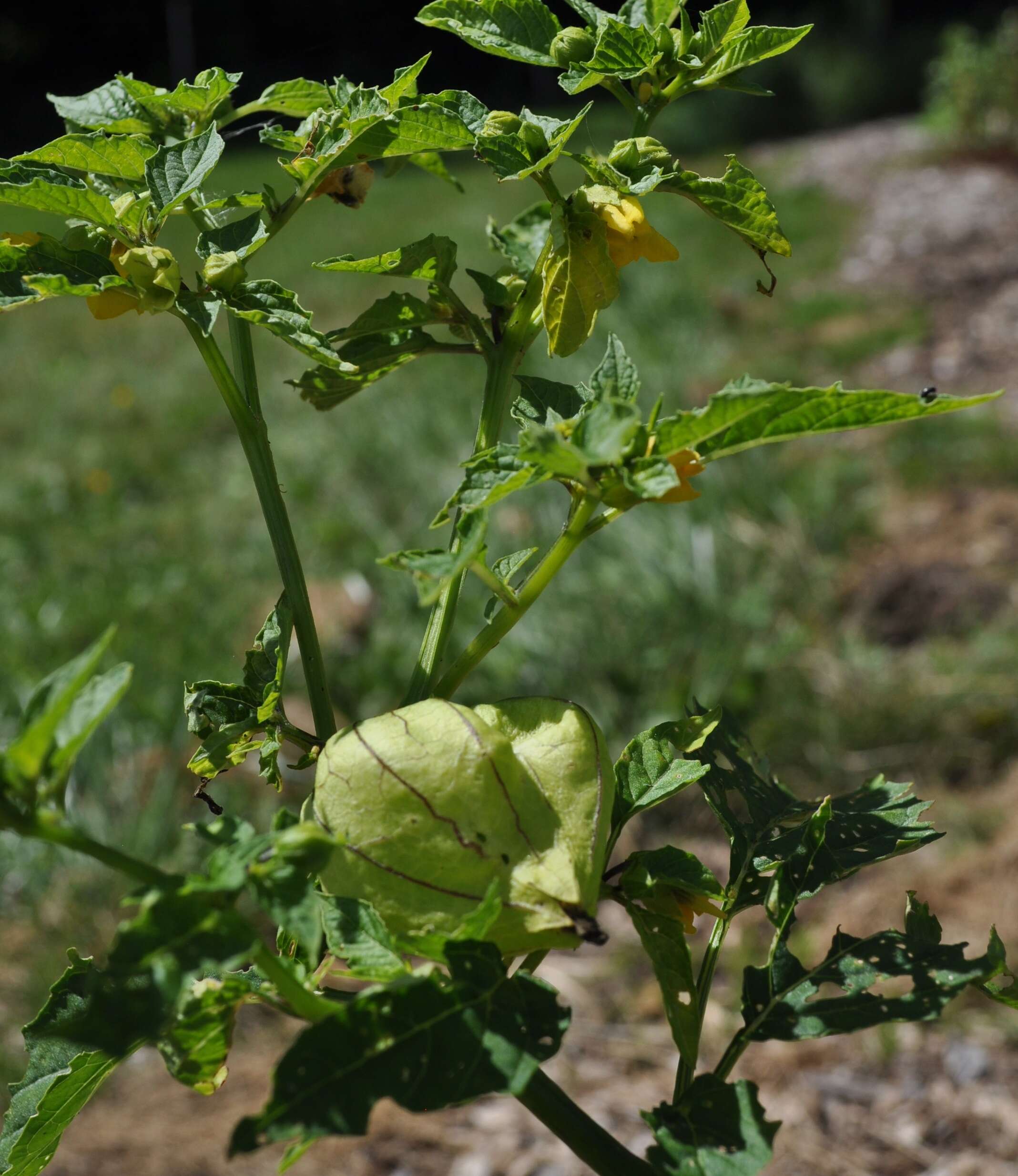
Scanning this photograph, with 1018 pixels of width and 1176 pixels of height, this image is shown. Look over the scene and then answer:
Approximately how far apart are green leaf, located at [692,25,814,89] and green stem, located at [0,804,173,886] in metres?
0.38

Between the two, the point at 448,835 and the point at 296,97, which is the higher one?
the point at 296,97

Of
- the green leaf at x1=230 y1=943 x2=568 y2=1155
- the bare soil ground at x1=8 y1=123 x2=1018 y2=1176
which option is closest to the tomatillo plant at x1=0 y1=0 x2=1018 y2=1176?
the green leaf at x1=230 y1=943 x2=568 y2=1155

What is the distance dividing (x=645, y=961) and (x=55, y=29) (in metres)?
15.6

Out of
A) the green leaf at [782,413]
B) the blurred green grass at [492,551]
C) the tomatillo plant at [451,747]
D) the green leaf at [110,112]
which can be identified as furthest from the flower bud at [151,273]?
the blurred green grass at [492,551]

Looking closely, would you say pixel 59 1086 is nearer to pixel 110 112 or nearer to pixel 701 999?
pixel 701 999

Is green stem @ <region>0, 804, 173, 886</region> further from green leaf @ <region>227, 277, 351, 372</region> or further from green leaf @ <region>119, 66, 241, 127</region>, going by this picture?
green leaf @ <region>119, 66, 241, 127</region>

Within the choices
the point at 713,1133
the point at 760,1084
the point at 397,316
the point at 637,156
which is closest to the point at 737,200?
the point at 637,156

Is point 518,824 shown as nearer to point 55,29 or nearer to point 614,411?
point 614,411

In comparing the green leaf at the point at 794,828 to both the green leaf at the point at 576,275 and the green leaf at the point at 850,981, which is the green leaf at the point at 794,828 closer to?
the green leaf at the point at 850,981

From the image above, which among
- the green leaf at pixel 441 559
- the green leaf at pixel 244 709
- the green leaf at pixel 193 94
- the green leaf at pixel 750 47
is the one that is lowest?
the green leaf at pixel 244 709

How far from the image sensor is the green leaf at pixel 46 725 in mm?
299

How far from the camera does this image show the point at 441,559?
1.20ft

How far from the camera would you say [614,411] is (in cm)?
37

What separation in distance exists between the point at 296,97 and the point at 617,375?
0.24 m
